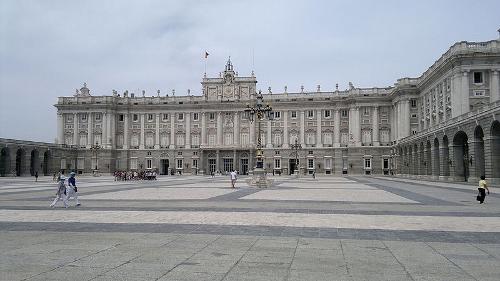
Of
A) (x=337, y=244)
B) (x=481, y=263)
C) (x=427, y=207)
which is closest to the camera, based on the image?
(x=481, y=263)

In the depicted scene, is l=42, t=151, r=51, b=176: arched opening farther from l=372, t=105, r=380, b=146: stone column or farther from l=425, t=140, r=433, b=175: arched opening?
l=425, t=140, r=433, b=175: arched opening

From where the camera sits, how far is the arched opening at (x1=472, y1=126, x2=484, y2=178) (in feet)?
139

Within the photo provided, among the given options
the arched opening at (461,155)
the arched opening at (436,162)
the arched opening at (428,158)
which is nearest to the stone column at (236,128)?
the arched opening at (428,158)

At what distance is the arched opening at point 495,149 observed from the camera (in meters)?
39.0

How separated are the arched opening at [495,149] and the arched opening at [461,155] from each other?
829 cm

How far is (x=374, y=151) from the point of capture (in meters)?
88.0

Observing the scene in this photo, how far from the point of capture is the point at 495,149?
3922 cm

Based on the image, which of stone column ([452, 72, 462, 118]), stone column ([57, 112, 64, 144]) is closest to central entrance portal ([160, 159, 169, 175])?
stone column ([57, 112, 64, 144])

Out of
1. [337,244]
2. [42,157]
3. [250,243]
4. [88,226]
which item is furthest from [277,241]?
[42,157]

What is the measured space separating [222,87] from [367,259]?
89.9m

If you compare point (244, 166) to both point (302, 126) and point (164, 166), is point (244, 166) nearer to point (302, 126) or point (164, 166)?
point (302, 126)

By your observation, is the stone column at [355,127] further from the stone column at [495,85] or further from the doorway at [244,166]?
the stone column at [495,85]

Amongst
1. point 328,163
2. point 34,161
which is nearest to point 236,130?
point 328,163

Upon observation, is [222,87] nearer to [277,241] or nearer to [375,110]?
[375,110]
